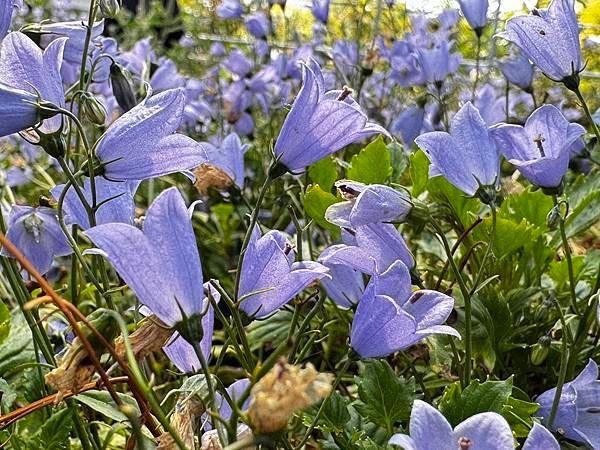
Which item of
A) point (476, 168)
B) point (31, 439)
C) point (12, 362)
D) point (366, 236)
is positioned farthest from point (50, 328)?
point (476, 168)

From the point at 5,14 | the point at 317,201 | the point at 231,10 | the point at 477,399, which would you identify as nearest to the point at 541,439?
the point at 477,399

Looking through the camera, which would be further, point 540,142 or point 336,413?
point 540,142

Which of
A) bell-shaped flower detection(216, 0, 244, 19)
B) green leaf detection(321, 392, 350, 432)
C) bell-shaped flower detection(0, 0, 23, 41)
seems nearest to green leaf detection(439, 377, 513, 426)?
green leaf detection(321, 392, 350, 432)

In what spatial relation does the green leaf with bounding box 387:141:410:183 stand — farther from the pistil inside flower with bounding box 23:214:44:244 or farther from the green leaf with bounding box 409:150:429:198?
the pistil inside flower with bounding box 23:214:44:244

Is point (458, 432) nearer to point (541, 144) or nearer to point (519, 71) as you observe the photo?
point (541, 144)

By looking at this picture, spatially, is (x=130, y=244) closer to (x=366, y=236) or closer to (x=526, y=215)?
(x=366, y=236)

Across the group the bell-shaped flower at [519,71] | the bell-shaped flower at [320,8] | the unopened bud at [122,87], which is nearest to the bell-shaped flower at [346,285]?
the unopened bud at [122,87]
